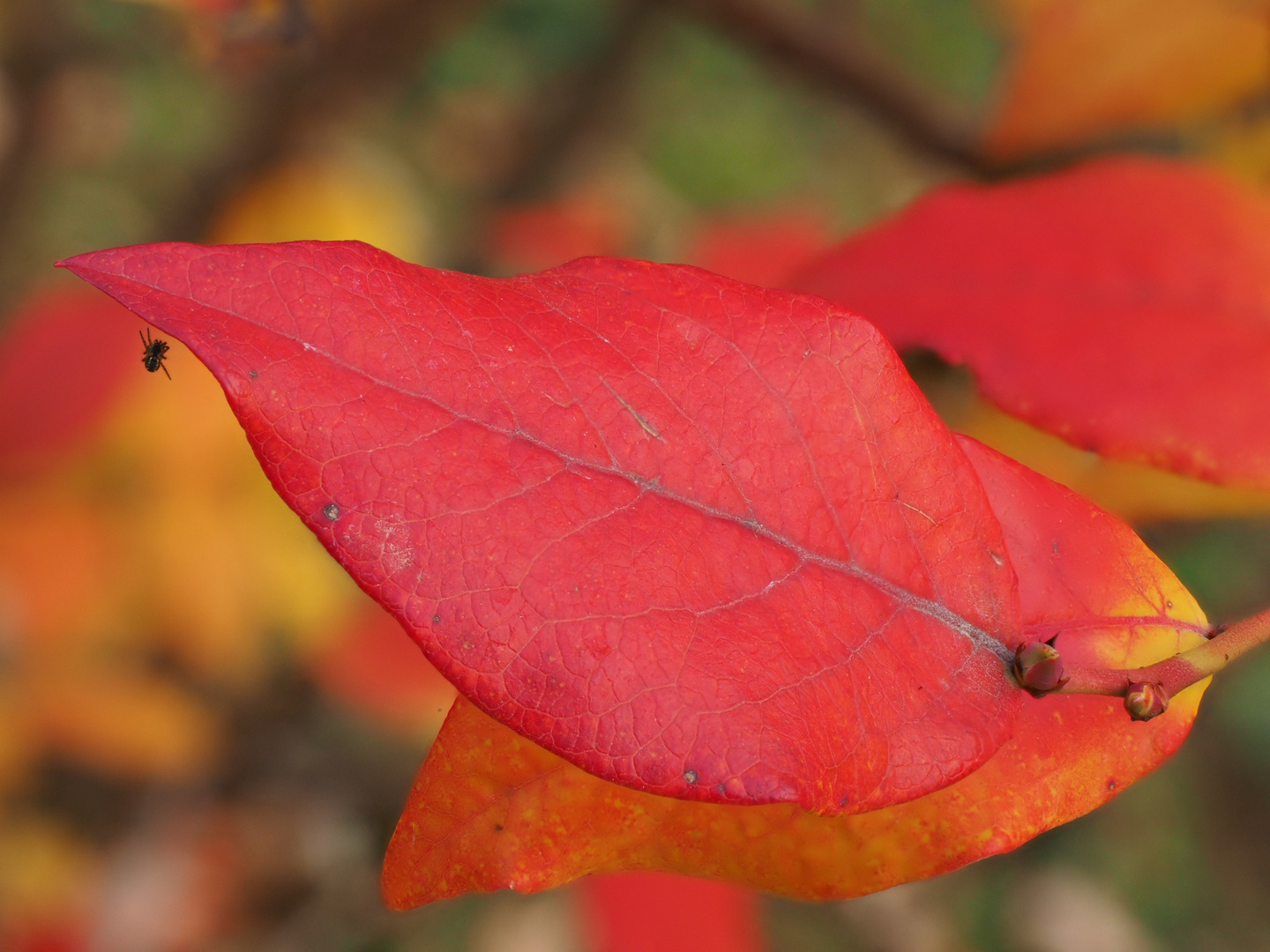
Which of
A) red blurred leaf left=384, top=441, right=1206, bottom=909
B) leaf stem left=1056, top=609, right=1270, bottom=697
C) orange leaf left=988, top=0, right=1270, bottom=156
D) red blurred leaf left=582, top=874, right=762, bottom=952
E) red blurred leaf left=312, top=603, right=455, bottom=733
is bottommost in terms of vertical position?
red blurred leaf left=582, top=874, right=762, bottom=952

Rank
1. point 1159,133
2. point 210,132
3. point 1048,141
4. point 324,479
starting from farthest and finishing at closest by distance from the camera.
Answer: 1. point 210,132
2. point 1159,133
3. point 1048,141
4. point 324,479

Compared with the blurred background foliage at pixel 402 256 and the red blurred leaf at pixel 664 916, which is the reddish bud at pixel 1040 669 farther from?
the red blurred leaf at pixel 664 916

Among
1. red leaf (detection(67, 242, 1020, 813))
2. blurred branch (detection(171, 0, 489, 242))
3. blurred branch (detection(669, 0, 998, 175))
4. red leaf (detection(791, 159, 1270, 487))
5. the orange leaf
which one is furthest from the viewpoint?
blurred branch (detection(171, 0, 489, 242))

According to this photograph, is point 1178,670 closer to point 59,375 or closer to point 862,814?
point 862,814

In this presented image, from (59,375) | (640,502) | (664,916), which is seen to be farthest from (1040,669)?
(59,375)

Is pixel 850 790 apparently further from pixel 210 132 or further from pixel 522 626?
pixel 210 132

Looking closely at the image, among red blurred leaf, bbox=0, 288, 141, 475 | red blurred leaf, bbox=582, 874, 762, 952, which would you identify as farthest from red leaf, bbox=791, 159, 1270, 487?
red blurred leaf, bbox=0, 288, 141, 475

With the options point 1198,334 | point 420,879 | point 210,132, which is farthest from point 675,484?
point 210,132

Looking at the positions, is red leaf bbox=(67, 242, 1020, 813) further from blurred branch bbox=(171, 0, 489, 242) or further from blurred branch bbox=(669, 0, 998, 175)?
blurred branch bbox=(171, 0, 489, 242)
